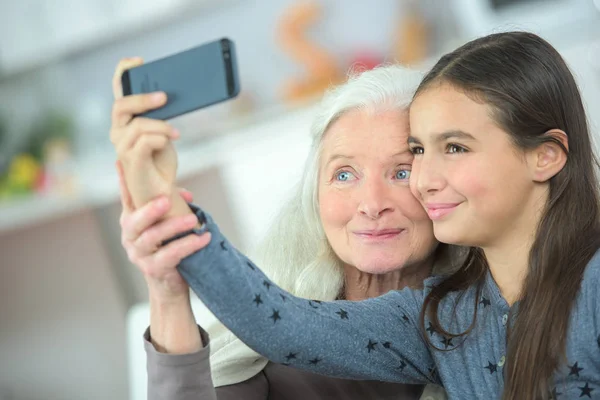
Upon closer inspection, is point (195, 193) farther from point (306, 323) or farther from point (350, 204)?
point (306, 323)

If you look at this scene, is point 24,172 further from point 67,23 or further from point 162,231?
point 162,231

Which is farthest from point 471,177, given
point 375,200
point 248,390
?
point 248,390

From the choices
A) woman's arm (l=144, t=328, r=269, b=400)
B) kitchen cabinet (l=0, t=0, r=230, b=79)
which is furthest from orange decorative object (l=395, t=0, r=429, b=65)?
woman's arm (l=144, t=328, r=269, b=400)

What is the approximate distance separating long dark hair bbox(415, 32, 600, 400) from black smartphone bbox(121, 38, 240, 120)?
1.17 ft

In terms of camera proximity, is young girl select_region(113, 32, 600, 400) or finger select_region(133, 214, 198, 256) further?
young girl select_region(113, 32, 600, 400)

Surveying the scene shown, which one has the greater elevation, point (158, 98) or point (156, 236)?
point (158, 98)

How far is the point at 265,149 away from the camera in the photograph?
11.8ft

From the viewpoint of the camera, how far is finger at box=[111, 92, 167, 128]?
0.93 m

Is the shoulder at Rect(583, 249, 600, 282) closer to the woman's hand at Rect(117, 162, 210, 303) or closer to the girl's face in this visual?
the girl's face

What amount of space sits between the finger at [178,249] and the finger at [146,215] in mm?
38

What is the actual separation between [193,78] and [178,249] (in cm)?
20

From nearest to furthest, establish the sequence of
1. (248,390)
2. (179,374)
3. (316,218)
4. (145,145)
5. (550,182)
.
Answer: (145,145) → (179,374) → (550,182) → (248,390) → (316,218)

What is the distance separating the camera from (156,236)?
93cm

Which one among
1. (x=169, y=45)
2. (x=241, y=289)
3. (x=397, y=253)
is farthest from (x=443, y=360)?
(x=169, y=45)
